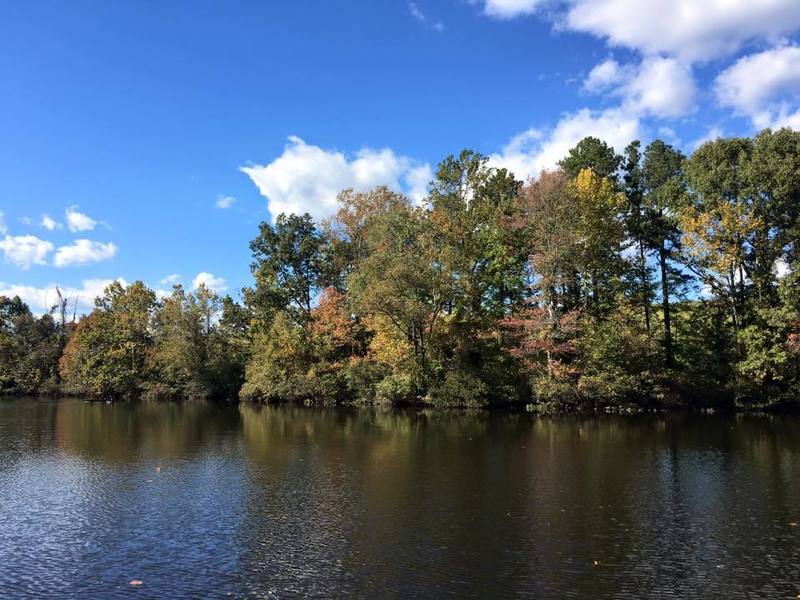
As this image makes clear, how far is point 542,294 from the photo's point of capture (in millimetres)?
43656

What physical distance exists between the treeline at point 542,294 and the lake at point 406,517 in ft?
43.9

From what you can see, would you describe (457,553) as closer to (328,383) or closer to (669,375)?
(669,375)

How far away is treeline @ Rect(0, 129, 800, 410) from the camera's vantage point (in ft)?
139

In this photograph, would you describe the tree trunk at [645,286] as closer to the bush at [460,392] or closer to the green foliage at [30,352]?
the bush at [460,392]

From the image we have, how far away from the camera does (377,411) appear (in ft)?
159

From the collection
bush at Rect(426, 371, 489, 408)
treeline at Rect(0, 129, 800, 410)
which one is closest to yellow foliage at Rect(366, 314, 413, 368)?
treeline at Rect(0, 129, 800, 410)

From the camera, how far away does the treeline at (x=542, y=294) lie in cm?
4238

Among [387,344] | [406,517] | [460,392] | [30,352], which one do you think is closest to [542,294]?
[460,392]

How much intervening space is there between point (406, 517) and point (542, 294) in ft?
100

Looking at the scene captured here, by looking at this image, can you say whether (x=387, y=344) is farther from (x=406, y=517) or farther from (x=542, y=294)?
(x=406, y=517)

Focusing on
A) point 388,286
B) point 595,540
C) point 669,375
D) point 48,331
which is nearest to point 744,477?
point 595,540

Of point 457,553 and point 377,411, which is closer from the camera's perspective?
point 457,553

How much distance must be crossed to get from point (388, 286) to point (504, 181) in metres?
18.6

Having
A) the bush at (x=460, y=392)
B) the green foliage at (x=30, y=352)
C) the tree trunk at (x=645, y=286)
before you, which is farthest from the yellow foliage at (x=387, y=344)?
the green foliage at (x=30, y=352)
